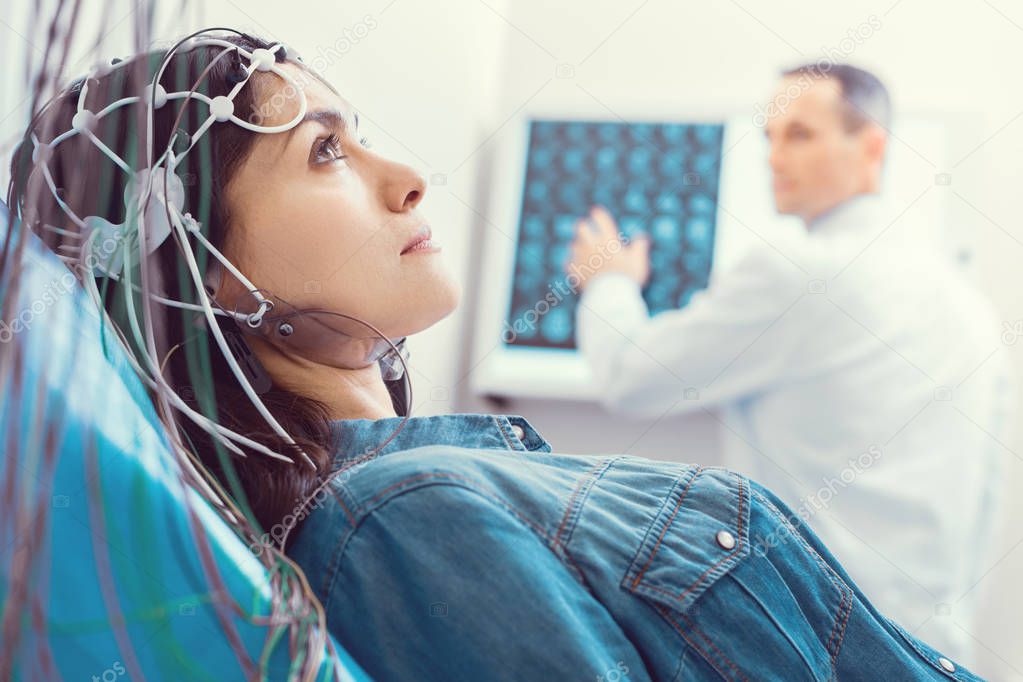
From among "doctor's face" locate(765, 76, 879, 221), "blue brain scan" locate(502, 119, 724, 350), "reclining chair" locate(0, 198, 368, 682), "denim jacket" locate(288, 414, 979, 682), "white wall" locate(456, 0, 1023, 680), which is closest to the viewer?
"reclining chair" locate(0, 198, 368, 682)

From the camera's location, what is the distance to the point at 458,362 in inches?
100.0

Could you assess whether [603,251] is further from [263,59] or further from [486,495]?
[486,495]

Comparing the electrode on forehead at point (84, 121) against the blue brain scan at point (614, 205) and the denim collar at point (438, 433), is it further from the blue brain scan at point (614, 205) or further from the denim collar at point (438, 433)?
the blue brain scan at point (614, 205)

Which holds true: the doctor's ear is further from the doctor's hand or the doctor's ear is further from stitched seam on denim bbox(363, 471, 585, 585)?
stitched seam on denim bbox(363, 471, 585, 585)

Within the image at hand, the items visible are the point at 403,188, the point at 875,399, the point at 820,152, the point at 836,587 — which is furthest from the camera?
the point at 820,152

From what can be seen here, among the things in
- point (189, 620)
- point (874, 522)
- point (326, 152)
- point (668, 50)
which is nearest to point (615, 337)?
point (874, 522)

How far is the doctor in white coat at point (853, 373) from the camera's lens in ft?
6.02

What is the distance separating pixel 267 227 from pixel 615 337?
1290mm

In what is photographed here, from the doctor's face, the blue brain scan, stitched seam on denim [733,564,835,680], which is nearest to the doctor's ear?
the doctor's face

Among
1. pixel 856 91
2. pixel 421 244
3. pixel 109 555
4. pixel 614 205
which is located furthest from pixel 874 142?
pixel 109 555

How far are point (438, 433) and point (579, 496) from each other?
185mm

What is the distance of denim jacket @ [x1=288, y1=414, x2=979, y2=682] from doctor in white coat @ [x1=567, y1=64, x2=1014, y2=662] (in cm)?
102

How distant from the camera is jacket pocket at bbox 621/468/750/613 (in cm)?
73

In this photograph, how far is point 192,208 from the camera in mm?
935
